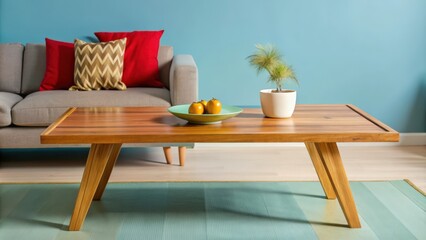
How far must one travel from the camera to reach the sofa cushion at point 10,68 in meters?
4.54

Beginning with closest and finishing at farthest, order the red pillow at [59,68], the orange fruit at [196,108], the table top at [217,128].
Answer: the table top at [217,128], the orange fruit at [196,108], the red pillow at [59,68]

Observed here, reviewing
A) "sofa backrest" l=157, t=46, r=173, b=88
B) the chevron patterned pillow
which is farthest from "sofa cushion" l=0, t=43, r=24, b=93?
"sofa backrest" l=157, t=46, r=173, b=88

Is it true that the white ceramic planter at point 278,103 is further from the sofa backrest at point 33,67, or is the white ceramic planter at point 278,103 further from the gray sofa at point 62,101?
the sofa backrest at point 33,67

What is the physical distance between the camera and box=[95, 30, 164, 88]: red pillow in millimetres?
4551

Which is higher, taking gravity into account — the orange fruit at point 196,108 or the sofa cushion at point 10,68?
the orange fruit at point 196,108

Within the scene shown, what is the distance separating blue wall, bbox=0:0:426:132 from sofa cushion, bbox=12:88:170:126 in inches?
25.9

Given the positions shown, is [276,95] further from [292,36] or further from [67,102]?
[292,36]

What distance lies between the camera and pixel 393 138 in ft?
9.61

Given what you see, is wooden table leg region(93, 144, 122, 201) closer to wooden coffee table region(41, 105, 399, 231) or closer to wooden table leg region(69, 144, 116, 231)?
wooden coffee table region(41, 105, 399, 231)

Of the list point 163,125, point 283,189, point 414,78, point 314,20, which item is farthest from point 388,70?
point 163,125

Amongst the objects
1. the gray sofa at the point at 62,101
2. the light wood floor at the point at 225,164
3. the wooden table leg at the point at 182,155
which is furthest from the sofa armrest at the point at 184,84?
the light wood floor at the point at 225,164

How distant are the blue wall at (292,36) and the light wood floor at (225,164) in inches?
15.1

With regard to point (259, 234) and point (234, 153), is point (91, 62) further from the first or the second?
point (259, 234)

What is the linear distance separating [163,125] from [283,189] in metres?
0.91
